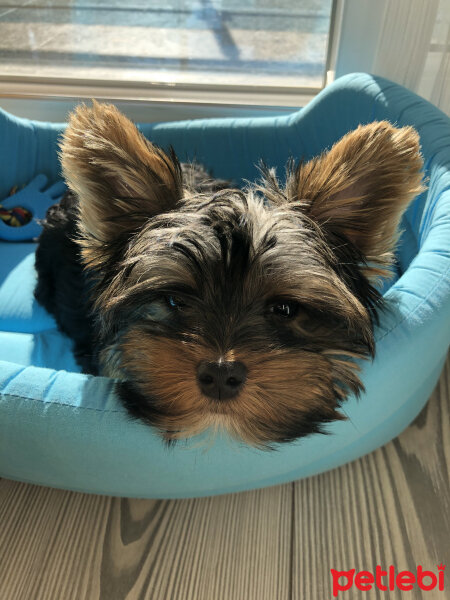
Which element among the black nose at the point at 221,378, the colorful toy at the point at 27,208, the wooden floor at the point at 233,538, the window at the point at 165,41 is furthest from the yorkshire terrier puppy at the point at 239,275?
the window at the point at 165,41

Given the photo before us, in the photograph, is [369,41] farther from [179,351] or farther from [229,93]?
[179,351]

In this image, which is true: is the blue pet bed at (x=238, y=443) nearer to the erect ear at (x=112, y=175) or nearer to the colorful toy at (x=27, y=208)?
the erect ear at (x=112, y=175)

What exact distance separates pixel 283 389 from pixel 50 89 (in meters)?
3.25

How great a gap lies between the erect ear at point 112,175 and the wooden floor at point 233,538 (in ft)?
3.50

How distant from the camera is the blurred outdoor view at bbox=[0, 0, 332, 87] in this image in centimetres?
396

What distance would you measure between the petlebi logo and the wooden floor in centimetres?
2

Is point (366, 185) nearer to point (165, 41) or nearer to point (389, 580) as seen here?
point (389, 580)

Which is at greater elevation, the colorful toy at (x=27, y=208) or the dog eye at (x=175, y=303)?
the dog eye at (x=175, y=303)

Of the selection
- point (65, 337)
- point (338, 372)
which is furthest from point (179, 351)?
point (65, 337)

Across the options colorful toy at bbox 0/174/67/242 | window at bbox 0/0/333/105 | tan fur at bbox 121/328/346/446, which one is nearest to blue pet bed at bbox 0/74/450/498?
tan fur at bbox 121/328/346/446

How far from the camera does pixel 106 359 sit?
1907 mm

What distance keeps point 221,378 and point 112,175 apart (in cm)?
73

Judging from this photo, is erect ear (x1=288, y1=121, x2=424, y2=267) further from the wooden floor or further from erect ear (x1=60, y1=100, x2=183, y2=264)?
the wooden floor

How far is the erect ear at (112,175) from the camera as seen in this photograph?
156 centimetres
